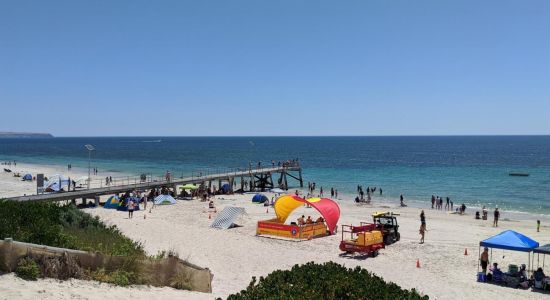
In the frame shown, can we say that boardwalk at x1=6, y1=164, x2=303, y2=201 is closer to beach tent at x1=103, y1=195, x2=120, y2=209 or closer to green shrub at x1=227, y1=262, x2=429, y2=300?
beach tent at x1=103, y1=195, x2=120, y2=209

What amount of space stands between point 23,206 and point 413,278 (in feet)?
39.2

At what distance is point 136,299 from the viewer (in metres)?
8.96

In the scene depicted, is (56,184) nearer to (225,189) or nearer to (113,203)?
(113,203)

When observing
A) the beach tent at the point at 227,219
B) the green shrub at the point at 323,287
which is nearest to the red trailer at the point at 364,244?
the beach tent at the point at 227,219

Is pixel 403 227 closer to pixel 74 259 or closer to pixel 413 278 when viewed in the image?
pixel 413 278

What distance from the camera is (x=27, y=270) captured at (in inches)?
→ 330

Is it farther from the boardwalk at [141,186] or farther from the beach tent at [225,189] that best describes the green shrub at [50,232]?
the beach tent at [225,189]

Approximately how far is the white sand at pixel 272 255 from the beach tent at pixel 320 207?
797 mm

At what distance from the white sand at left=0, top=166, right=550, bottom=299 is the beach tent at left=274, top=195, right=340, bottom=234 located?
0.80 m

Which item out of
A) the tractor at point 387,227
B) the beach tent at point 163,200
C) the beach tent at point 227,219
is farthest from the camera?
the beach tent at point 163,200

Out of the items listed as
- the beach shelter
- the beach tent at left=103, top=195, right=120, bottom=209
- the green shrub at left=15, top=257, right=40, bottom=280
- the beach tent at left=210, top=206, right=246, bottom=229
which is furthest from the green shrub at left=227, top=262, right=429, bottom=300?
the beach tent at left=103, top=195, right=120, bottom=209

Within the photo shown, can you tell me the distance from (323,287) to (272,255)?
11.2m

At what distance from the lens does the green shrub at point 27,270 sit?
330 inches

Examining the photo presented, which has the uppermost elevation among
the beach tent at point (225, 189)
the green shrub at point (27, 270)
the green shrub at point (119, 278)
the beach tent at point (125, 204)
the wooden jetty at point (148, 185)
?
the green shrub at point (27, 270)
